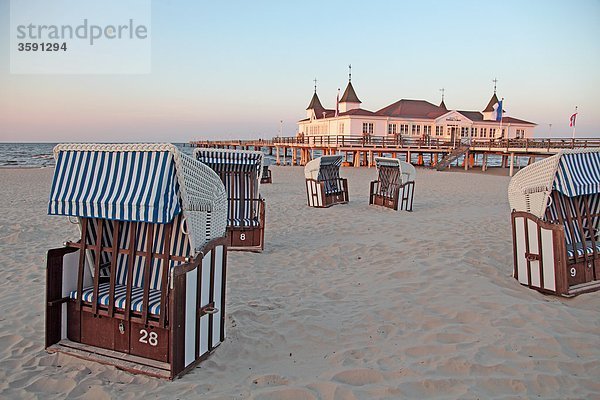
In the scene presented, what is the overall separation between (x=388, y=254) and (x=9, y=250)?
6005 mm

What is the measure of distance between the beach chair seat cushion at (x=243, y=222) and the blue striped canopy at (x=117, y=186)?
13.6 ft

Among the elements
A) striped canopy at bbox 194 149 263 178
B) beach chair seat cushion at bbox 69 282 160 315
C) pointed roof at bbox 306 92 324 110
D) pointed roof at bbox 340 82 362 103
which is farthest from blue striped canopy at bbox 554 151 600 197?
pointed roof at bbox 306 92 324 110

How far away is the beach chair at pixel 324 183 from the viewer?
41.7 ft

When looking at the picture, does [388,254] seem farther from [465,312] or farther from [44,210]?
[44,210]

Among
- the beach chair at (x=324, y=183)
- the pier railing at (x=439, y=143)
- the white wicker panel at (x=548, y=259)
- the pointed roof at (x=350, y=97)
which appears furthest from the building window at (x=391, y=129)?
the white wicker panel at (x=548, y=259)

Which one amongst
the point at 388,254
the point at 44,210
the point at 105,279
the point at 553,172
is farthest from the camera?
the point at 44,210

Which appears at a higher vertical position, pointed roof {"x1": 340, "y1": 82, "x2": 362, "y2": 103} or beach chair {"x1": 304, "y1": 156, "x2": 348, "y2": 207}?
pointed roof {"x1": 340, "y1": 82, "x2": 362, "y2": 103}

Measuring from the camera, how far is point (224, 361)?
3809mm

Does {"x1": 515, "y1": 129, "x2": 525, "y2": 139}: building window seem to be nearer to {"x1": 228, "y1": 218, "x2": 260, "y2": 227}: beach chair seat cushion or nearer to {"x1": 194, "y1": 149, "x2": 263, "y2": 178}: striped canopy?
{"x1": 194, "y1": 149, "x2": 263, "y2": 178}: striped canopy

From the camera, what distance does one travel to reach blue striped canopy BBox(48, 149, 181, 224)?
3.34 m

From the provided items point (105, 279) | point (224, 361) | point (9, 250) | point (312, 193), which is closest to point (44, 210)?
point (9, 250)

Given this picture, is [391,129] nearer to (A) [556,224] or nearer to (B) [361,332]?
(A) [556,224]

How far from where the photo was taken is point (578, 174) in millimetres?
5422

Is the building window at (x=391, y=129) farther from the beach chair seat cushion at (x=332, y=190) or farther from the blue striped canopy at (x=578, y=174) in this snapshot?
the blue striped canopy at (x=578, y=174)
